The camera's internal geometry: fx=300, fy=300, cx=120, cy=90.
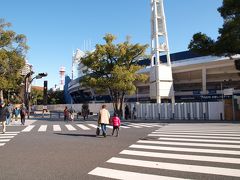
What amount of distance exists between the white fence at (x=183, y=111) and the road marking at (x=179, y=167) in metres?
18.3

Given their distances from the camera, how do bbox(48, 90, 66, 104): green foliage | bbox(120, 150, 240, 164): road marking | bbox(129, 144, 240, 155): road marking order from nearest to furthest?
bbox(120, 150, 240, 164): road marking
bbox(129, 144, 240, 155): road marking
bbox(48, 90, 66, 104): green foliage

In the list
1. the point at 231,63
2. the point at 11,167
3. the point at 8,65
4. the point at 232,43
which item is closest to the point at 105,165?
the point at 11,167

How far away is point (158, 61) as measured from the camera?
1578 inches

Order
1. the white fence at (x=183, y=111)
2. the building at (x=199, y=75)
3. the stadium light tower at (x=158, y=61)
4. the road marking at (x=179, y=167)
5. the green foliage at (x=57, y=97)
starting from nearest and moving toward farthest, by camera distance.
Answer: the road marking at (x=179, y=167) < the white fence at (x=183, y=111) < the stadium light tower at (x=158, y=61) < the building at (x=199, y=75) < the green foliage at (x=57, y=97)

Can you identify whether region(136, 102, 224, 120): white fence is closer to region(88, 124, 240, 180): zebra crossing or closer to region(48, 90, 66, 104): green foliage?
region(88, 124, 240, 180): zebra crossing

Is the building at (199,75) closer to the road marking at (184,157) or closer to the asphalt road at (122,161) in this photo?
the asphalt road at (122,161)

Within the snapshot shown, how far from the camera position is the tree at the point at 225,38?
21109mm

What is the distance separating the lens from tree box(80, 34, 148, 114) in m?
32.6

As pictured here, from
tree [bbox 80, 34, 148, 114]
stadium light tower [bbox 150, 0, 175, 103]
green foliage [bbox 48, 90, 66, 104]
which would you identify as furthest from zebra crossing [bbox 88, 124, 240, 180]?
green foliage [bbox 48, 90, 66, 104]

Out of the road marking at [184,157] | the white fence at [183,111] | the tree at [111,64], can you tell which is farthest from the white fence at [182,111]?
the road marking at [184,157]

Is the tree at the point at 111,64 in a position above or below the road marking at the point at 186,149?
above

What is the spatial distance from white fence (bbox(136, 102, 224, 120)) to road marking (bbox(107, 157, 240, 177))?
18.3m

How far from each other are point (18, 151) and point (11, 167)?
2.49m

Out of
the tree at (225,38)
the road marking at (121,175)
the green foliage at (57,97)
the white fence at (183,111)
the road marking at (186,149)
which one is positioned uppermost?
the tree at (225,38)
